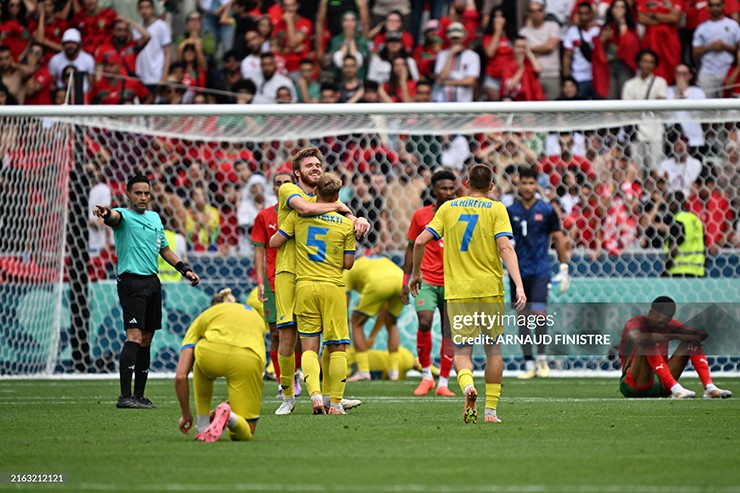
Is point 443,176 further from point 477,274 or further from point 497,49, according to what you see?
point 497,49

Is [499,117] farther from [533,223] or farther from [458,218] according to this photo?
[458,218]

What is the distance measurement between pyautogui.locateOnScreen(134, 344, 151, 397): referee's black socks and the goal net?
4640 mm

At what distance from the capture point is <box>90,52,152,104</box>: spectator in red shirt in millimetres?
20141

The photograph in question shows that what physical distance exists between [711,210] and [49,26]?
1175cm

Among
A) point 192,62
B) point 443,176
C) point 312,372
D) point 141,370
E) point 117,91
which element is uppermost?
point 192,62

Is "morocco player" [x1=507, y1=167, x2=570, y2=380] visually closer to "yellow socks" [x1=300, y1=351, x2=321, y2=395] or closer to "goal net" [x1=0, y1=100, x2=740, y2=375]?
"goal net" [x1=0, y1=100, x2=740, y2=375]

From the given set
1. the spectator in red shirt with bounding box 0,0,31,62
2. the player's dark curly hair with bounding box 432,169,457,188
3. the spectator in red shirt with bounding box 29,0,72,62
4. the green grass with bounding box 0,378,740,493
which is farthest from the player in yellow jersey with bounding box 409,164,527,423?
the spectator in red shirt with bounding box 0,0,31,62

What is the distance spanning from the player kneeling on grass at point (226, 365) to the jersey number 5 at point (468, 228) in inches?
82.3

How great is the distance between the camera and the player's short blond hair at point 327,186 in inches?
402

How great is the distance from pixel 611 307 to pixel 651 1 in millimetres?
6457

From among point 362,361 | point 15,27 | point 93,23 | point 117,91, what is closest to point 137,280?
point 362,361

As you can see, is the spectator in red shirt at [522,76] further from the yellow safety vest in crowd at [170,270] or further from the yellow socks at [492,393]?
the yellow socks at [492,393]

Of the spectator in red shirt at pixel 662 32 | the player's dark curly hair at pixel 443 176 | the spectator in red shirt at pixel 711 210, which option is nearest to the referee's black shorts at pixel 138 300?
the player's dark curly hair at pixel 443 176

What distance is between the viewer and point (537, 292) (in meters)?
15.1
